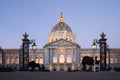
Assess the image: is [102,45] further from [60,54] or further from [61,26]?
[61,26]

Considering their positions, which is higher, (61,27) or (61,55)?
(61,27)

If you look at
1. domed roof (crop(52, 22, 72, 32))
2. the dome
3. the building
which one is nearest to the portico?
the building

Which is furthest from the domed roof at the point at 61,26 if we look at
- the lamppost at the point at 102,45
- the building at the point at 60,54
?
the lamppost at the point at 102,45

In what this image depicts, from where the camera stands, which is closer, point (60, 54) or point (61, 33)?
point (60, 54)

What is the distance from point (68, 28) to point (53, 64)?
2883cm

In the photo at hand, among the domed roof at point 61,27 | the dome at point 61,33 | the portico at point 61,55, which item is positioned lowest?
the portico at point 61,55

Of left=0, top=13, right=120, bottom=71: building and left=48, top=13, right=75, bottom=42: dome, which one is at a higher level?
left=48, top=13, right=75, bottom=42: dome

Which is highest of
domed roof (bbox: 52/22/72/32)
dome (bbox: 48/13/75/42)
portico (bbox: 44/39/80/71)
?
domed roof (bbox: 52/22/72/32)

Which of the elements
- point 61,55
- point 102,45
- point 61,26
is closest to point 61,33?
point 61,26

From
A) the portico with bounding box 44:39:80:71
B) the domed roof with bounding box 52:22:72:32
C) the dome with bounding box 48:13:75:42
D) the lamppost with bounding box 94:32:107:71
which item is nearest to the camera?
the lamppost with bounding box 94:32:107:71

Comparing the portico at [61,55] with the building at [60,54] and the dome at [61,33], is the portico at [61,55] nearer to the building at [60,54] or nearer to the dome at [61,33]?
the building at [60,54]

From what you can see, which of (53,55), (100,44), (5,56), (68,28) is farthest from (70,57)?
(100,44)

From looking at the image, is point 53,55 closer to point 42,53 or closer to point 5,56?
point 42,53

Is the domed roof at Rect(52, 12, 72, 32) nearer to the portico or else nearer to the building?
the building
